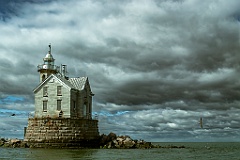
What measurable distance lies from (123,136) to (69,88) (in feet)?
42.7

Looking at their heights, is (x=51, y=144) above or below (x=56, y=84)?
below

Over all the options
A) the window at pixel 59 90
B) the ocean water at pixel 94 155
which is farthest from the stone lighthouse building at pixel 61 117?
the ocean water at pixel 94 155

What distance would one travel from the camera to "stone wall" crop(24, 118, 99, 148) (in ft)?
165

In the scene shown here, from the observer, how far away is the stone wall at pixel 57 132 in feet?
165

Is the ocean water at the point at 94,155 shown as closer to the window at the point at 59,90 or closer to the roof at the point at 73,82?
the window at the point at 59,90

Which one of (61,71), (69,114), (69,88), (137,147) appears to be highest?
(61,71)

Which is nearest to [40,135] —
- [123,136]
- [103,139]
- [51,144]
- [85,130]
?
[51,144]

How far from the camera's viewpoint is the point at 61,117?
51.5 metres

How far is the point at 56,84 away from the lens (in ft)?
173

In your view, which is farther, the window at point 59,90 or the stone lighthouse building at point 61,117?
the window at point 59,90

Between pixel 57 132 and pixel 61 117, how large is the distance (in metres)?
2.20

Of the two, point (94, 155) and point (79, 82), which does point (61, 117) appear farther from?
point (94, 155)

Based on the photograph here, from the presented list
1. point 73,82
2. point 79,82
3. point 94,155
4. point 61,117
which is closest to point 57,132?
point 61,117

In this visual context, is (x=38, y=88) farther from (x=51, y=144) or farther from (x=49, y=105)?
(x=51, y=144)
